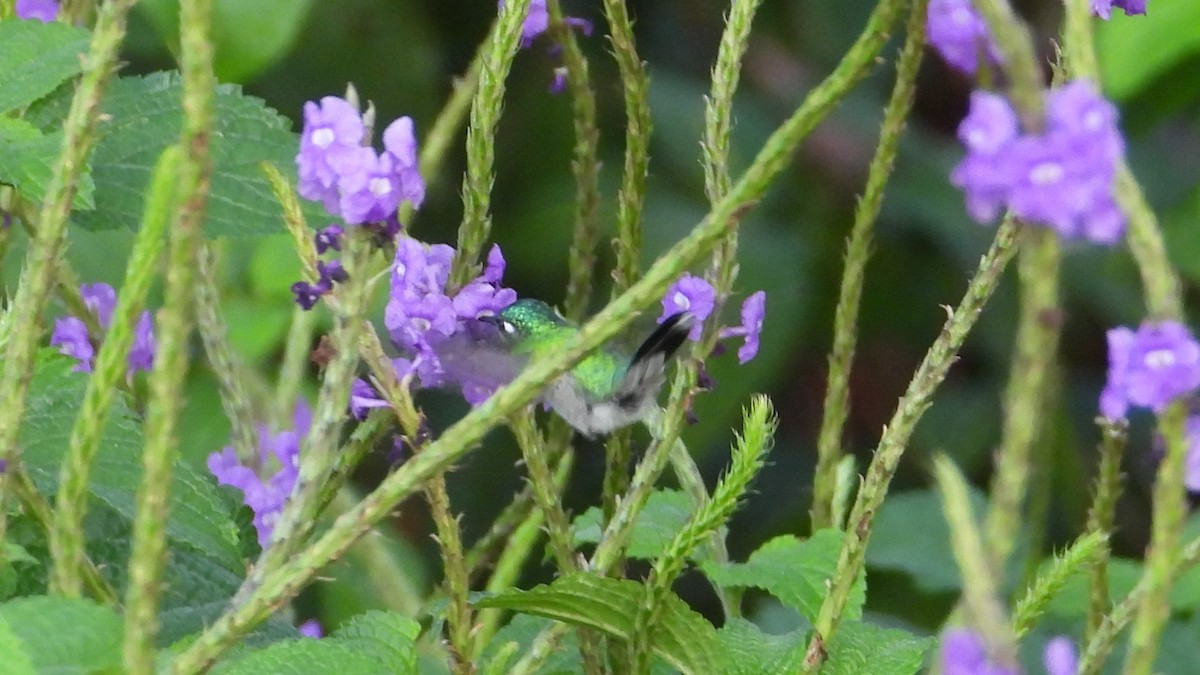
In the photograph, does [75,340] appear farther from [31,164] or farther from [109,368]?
[109,368]

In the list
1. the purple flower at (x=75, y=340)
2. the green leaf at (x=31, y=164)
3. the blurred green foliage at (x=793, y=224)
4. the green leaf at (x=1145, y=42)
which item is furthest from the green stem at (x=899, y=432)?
the blurred green foliage at (x=793, y=224)

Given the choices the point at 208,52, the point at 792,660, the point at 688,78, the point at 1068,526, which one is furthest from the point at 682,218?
the point at 208,52

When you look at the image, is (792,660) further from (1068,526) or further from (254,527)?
(1068,526)

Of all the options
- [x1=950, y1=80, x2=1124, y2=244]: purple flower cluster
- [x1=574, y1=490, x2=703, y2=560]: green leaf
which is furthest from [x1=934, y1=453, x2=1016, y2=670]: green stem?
[x1=574, y1=490, x2=703, y2=560]: green leaf

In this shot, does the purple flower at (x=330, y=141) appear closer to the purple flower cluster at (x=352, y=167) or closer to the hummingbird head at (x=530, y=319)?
the purple flower cluster at (x=352, y=167)

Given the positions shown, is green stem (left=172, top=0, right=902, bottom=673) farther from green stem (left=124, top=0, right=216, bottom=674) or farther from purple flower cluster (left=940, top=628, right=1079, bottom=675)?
purple flower cluster (left=940, top=628, right=1079, bottom=675)

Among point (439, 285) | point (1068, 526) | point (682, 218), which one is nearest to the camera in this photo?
point (439, 285)
